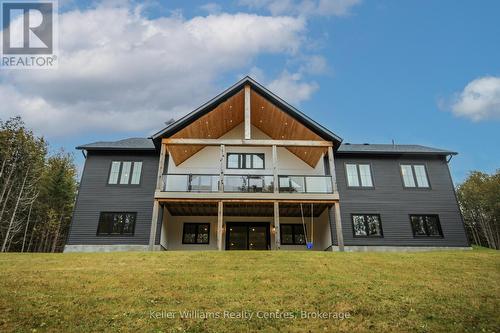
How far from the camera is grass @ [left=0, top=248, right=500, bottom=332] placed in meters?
5.33

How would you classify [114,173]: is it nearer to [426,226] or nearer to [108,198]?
[108,198]

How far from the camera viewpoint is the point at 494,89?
324ft

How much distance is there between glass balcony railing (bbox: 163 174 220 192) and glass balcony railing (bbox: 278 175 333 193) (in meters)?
3.54

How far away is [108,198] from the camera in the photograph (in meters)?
16.0

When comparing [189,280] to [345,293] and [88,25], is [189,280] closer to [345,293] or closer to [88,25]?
[345,293]

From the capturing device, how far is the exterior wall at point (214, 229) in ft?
55.7

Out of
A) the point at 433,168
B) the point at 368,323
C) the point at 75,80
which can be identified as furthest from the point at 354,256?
the point at 75,80

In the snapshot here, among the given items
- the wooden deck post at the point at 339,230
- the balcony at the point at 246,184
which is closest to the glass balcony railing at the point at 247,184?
the balcony at the point at 246,184

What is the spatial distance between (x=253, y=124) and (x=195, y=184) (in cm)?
609

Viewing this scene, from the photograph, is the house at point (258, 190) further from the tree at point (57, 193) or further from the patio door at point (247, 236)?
the tree at point (57, 193)

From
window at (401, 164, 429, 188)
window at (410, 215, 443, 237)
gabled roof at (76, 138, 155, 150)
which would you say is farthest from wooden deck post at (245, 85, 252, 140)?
window at (410, 215, 443, 237)

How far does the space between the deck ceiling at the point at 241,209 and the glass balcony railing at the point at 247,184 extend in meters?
0.87

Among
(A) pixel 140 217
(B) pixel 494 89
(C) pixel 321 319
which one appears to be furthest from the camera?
(B) pixel 494 89

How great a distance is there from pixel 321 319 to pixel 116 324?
12.1 ft
